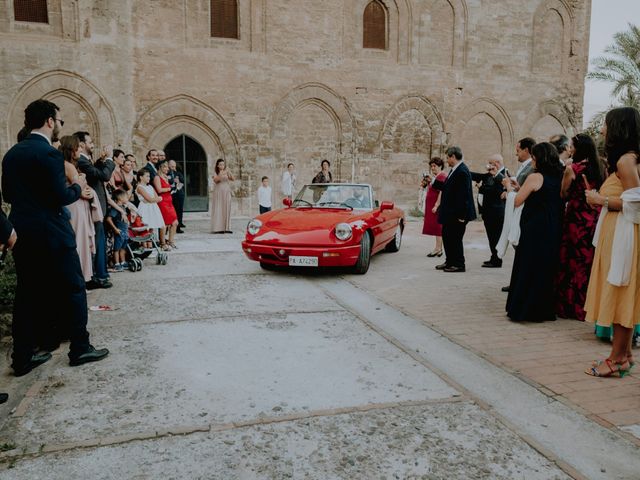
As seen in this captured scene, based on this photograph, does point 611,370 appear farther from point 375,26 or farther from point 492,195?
point 375,26

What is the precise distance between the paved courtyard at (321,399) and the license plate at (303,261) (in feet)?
3.88

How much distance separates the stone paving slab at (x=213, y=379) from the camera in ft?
11.4

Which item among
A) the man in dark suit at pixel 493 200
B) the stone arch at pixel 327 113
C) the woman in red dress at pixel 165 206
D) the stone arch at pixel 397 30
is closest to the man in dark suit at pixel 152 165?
the woman in red dress at pixel 165 206

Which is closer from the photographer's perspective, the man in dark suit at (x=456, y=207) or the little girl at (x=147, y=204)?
the man in dark suit at (x=456, y=207)

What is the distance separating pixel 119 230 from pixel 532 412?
6641 millimetres

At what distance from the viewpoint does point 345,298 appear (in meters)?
6.94

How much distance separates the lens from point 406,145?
2094 centimetres

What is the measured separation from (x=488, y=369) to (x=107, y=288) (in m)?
5.20

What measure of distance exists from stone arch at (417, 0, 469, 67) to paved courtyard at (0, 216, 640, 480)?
16657mm

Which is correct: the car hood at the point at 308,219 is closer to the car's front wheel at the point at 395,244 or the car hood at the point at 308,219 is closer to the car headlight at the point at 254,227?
the car headlight at the point at 254,227

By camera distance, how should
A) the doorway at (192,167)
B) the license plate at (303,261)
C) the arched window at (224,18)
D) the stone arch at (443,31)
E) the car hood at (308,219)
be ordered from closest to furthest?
the license plate at (303,261) → the car hood at (308,219) → the doorway at (192,167) → the arched window at (224,18) → the stone arch at (443,31)

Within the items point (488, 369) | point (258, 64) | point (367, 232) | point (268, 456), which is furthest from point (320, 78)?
point (268, 456)

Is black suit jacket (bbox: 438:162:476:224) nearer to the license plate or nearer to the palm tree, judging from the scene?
the license plate

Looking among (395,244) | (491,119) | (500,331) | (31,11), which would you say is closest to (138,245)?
(395,244)
